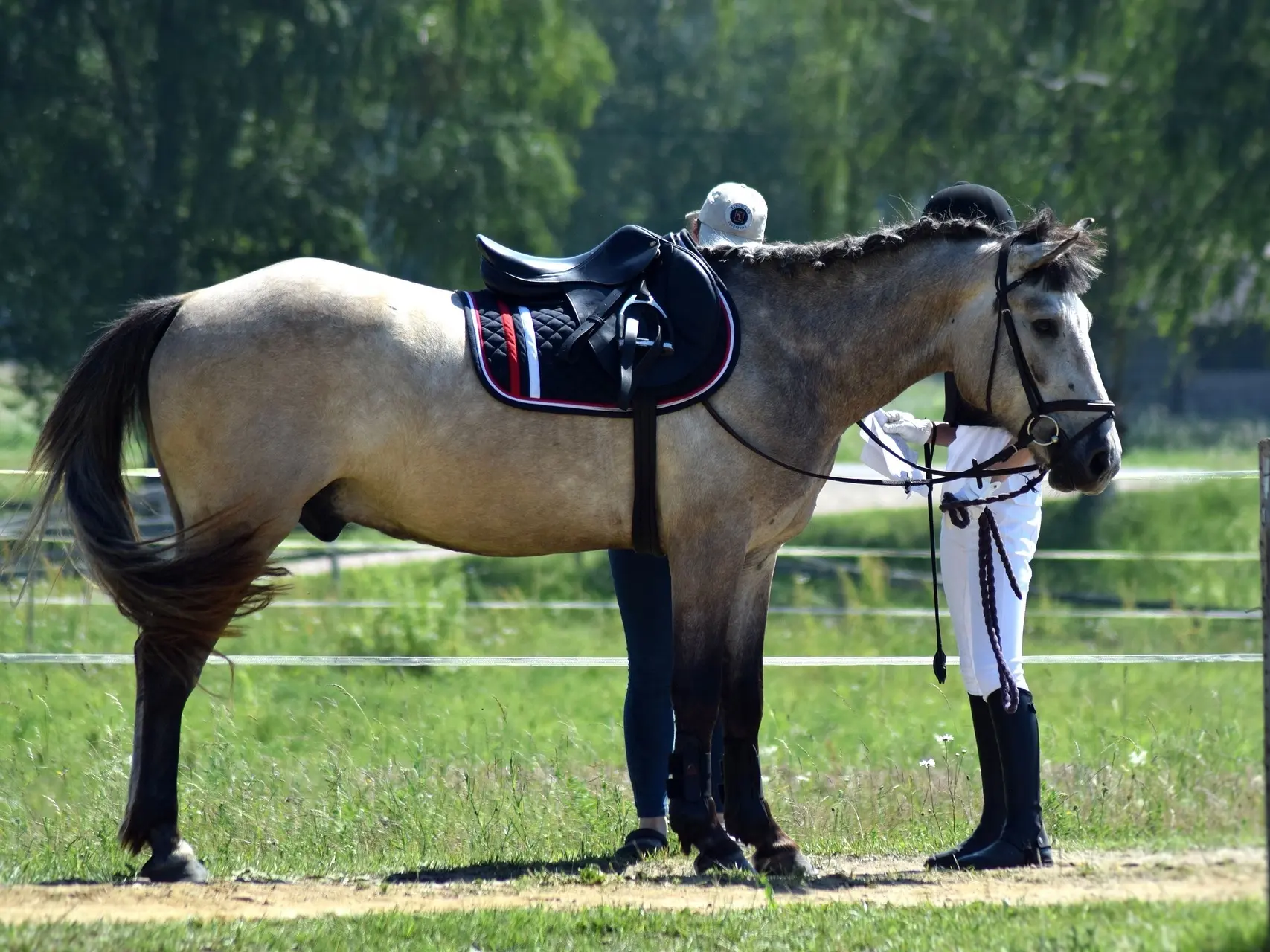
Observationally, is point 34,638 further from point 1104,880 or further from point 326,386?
point 1104,880

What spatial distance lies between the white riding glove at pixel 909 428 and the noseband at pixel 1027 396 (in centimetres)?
47

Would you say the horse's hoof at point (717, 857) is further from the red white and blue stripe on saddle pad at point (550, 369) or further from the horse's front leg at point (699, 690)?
the red white and blue stripe on saddle pad at point (550, 369)

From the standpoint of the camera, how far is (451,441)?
201 inches

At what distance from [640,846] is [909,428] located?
181 centimetres

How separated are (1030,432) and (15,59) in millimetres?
16907

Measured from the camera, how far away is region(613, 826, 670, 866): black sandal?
5.56 m

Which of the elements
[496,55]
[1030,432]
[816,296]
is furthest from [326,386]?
[496,55]

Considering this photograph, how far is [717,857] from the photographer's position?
17.4 ft

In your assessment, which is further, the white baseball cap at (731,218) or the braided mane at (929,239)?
the white baseball cap at (731,218)

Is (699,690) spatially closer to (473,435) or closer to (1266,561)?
(473,435)

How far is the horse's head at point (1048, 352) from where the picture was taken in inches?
202

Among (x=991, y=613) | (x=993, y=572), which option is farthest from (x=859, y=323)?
(x=991, y=613)

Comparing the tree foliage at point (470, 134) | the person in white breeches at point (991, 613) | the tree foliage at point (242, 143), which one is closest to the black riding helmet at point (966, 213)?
the person in white breeches at point (991, 613)

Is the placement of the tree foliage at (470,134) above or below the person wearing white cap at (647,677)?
above
